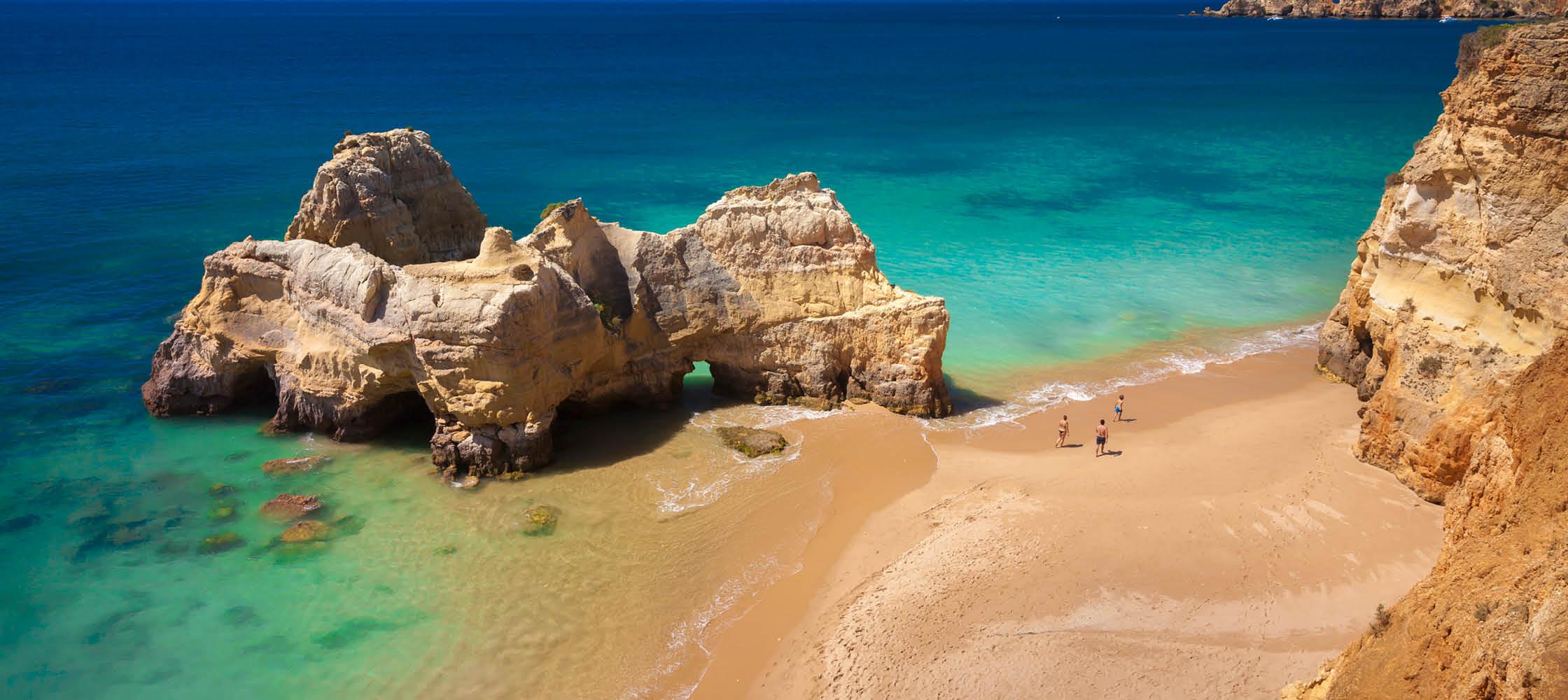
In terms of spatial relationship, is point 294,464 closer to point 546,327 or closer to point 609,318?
point 546,327

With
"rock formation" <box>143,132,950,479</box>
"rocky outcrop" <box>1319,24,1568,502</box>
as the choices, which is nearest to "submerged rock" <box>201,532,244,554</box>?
"rock formation" <box>143,132,950,479</box>

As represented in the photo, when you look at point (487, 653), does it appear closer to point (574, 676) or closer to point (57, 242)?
point (574, 676)

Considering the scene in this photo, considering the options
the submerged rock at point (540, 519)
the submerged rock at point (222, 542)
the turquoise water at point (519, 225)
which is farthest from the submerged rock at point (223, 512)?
the submerged rock at point (540, 519)

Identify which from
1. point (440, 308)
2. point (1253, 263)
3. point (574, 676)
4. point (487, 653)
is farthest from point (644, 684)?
point (1253, 263)

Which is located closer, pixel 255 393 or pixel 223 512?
pixel 223 512

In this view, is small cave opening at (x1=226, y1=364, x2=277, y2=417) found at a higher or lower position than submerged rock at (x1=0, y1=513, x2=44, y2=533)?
higher

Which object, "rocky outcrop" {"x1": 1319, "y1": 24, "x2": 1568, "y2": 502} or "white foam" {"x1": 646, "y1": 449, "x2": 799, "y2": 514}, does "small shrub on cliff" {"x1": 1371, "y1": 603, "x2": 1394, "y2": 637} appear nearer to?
"rocky outcrop" {"x1": 1319, "y1": 24, "x2": 1568, "y2": 502}

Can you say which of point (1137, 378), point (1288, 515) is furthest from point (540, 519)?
point (1137, 378)

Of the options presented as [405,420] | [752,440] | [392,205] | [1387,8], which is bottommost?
[752,440]
